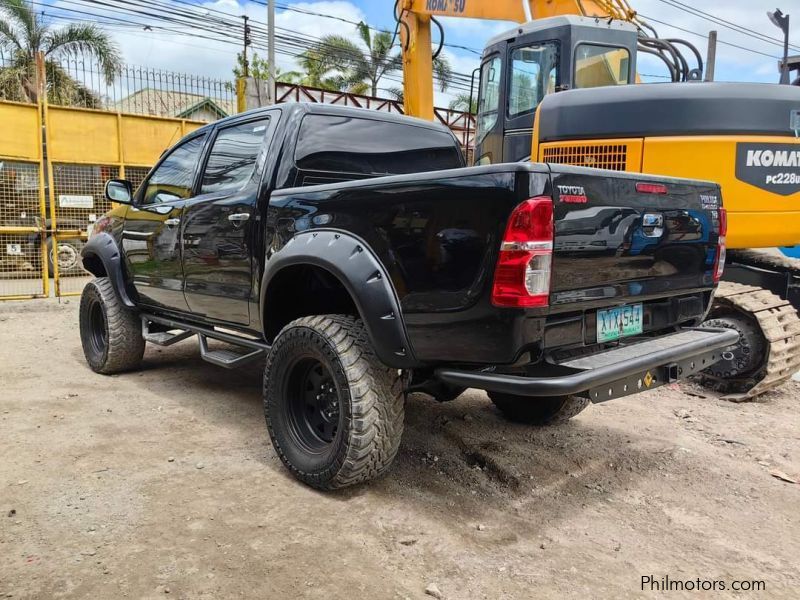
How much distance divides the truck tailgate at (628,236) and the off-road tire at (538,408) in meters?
1.14

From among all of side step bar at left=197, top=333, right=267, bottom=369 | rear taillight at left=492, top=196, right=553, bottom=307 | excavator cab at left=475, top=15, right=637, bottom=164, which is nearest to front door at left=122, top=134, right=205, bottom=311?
side step bar at left=197, top=333, right=267, bottom=369

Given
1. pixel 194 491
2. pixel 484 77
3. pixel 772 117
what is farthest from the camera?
pixel 484 77

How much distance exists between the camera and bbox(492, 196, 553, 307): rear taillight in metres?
2.59

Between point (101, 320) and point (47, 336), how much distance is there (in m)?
2.02

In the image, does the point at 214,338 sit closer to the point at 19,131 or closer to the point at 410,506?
the point at 410,506

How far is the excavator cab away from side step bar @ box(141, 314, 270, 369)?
3322 millimetres

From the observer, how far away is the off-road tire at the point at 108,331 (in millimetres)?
5531

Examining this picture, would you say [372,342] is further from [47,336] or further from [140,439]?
[47,336]

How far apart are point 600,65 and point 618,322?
4091 mm

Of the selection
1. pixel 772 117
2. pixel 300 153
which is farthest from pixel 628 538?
pixel 772 117

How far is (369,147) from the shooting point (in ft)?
14.5

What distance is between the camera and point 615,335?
313 cm

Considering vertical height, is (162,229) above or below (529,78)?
below
